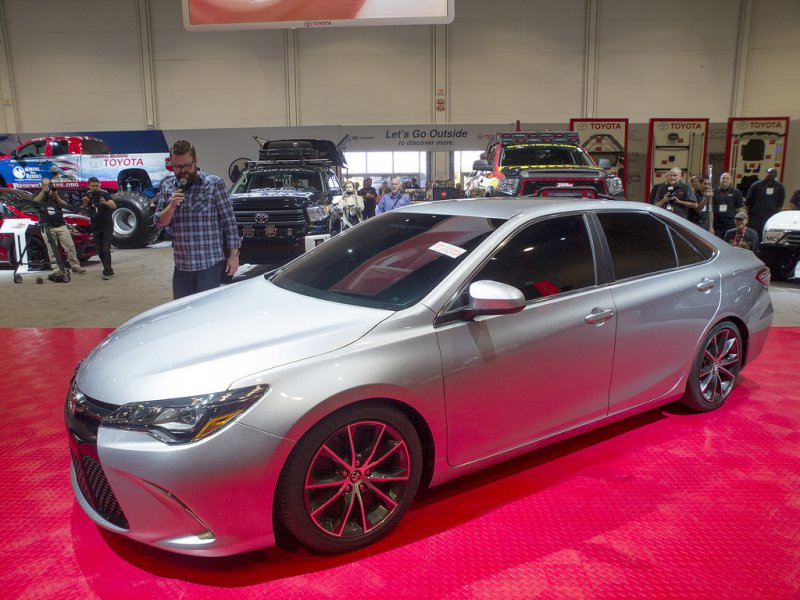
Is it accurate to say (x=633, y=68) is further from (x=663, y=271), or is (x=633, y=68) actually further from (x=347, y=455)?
(x=347, y=455)

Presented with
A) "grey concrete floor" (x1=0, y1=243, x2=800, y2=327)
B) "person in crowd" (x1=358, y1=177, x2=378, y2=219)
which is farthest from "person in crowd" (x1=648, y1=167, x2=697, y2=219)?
"person in crowd" (x1=358, y1=177, x2=378, y2=219)

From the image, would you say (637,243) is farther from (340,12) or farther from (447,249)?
(340,12)

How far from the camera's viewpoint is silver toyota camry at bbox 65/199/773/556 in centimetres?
188

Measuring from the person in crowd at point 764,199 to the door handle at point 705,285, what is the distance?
7.26 meters

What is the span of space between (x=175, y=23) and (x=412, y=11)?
11606mm

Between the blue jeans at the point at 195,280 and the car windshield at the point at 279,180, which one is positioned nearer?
the blue jeans at the point at 195,280

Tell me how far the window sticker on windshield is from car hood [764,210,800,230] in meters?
7.12

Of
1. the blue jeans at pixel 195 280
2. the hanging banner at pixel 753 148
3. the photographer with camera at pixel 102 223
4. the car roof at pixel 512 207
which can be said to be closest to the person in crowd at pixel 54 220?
the photographer with camera at pixel 102 223

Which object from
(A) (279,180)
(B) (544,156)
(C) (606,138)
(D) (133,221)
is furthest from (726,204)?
(D) (133,221)

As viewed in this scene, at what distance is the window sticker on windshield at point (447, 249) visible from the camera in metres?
2.48

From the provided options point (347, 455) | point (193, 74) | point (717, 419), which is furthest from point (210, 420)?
point (193, 74)

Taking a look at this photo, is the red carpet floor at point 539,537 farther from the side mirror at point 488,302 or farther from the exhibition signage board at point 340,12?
the exhibition signage board at point 340,12

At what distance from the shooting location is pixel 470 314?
2258 millimetres

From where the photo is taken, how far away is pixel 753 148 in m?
14.4
